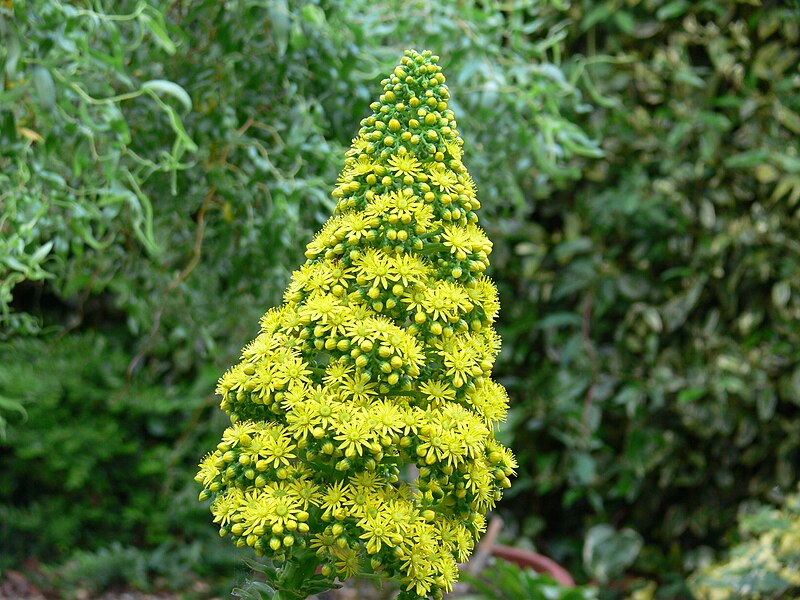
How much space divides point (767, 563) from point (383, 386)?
1881mm

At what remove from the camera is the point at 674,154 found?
9.32 ft

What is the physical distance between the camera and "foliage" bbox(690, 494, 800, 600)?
2336 millimetres

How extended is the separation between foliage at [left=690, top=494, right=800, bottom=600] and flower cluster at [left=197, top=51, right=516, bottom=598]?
1648mm

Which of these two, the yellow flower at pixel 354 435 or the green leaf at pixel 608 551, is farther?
the green leaf at pixel 608 551

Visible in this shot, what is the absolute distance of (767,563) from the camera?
242 centimetres

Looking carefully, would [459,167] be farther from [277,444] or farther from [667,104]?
[667,104]

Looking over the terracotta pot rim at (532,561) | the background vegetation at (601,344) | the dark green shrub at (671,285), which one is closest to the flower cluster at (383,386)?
the background vegetation at (601,344)

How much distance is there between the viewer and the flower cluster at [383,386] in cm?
90

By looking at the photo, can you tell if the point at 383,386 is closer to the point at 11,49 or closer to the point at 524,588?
the point at 11,49

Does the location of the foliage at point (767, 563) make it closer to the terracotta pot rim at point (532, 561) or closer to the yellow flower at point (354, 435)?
the terracotta pot rim at point (532, 561)

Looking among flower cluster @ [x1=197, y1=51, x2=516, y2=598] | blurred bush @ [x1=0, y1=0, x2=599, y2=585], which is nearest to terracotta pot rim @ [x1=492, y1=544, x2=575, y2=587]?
blurred bush @ [x1=0, y1=0, x2=599, y2=585]

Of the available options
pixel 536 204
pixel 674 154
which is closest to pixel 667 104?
pixel 674 154

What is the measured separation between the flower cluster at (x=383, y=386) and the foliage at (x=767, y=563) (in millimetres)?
1648

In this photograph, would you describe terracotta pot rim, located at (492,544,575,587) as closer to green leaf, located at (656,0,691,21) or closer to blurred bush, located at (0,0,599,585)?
blurred bush, located at (0,0,599,585)
